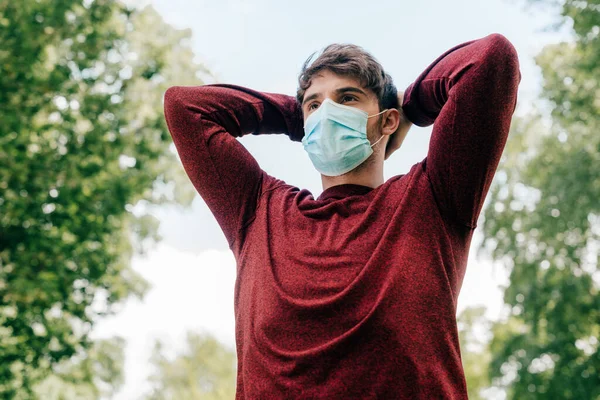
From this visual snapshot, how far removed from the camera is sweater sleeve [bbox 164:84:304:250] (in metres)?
2.41

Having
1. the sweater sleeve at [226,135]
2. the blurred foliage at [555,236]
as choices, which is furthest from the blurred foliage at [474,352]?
the sweater sleeve at [226,135]

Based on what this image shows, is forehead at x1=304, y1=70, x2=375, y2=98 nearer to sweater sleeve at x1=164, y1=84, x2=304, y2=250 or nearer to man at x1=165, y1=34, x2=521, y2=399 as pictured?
man at x1=165, y1=34, x2=521, y2=399

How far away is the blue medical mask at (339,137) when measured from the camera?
2.53 m

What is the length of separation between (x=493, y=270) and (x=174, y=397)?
21873 millimetres

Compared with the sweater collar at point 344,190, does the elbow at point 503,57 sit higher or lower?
higher

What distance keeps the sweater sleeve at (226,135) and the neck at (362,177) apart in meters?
0.21

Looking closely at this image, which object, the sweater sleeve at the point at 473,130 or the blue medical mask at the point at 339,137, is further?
the blue medical mask at the point at 339,137

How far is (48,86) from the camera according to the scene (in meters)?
13.3

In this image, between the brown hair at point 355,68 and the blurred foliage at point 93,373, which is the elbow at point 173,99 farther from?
the blurred foliage at point 93,373

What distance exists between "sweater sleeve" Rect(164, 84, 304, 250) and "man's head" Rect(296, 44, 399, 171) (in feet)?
0.64

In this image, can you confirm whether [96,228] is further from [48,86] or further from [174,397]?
[174,397]

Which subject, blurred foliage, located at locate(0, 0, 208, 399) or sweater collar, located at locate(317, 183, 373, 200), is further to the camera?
blurred foliage, located at locate(0, 0, 208, 399)

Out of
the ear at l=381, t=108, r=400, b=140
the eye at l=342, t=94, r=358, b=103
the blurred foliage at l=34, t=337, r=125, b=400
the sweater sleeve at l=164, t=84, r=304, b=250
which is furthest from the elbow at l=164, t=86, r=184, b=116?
the blurred foliage at l=34, t=337, r=125, b=400

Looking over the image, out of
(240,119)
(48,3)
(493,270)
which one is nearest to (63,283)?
(48,3)
